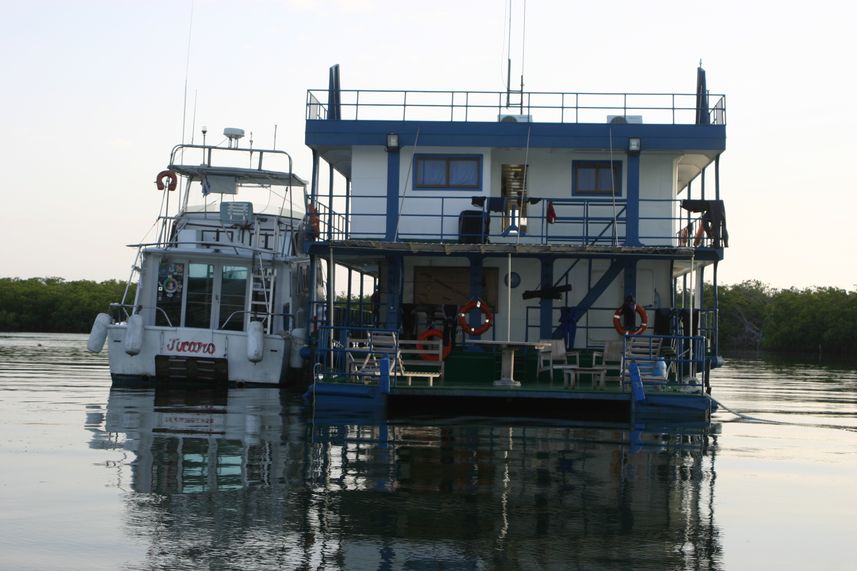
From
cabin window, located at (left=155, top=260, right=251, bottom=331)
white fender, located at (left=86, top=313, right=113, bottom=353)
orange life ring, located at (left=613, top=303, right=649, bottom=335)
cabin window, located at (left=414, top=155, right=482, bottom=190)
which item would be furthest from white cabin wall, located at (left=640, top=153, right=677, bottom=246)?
white fender, located at (left=86, top=313, right=113, bottom=353)

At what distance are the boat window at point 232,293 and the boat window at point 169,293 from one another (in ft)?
3.43

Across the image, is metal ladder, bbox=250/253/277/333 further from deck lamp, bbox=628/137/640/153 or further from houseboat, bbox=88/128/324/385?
deck lamp, bbox=628/137/640/153

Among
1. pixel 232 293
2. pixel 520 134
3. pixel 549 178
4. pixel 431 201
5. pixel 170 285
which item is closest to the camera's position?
pixel 520 134

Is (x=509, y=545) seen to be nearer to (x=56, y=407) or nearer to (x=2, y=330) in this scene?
(x=56, y=407)

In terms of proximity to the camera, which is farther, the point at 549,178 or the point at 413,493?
the point at 549,178

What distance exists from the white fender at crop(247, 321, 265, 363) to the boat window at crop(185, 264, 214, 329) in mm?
2192

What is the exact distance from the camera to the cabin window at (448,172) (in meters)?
23.8

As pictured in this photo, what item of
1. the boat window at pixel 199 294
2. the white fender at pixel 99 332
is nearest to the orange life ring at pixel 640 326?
the boat window at pixel 199 294

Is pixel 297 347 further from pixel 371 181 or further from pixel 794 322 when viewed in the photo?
pixel 794 322

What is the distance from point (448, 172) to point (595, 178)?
324cm

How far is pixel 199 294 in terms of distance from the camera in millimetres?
27984

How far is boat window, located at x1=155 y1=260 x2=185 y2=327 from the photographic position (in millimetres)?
27859

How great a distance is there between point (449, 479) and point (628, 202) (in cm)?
1273

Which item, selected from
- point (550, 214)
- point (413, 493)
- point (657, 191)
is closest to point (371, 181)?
point (550, 214)
